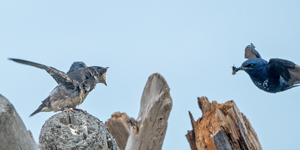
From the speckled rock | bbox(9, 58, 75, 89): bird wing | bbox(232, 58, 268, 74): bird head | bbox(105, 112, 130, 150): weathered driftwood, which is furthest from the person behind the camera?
bbox(105, 112, 130, 150): weathered driftwood

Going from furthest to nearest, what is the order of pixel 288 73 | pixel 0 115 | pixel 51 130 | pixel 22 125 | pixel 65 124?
pixel 288 73 → pixel 65 124 → pixel 51 130 → pixel 22 125 → pixel 0 115

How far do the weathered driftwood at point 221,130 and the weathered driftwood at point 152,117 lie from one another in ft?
2.72

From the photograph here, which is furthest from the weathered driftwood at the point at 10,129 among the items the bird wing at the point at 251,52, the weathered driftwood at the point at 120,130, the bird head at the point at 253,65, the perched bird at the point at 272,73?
the bird wing at the point at 251,52

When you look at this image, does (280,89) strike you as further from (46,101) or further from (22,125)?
(22,125)

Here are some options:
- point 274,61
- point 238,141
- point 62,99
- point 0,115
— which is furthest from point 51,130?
point 274,61

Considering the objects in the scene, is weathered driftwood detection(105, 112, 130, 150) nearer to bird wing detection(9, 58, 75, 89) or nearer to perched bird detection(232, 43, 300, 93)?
bird wing detection(9, 58, 75, 89)

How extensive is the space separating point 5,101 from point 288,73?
4.54 metres

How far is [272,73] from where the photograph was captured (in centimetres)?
600

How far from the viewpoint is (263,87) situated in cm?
622

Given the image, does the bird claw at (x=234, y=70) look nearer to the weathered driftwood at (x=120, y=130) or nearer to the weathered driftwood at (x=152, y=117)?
the weathered driftwood at (x=152, y=117)

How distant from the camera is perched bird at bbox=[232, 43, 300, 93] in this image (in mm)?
5797

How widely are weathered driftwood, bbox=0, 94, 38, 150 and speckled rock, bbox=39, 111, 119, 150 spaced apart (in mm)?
1279

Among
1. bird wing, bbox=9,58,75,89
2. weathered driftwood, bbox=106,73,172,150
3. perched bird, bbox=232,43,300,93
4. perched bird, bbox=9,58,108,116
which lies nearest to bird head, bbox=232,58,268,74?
perched bird, bbox=232,43,300,93

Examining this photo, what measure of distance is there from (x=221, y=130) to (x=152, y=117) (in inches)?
44.8
